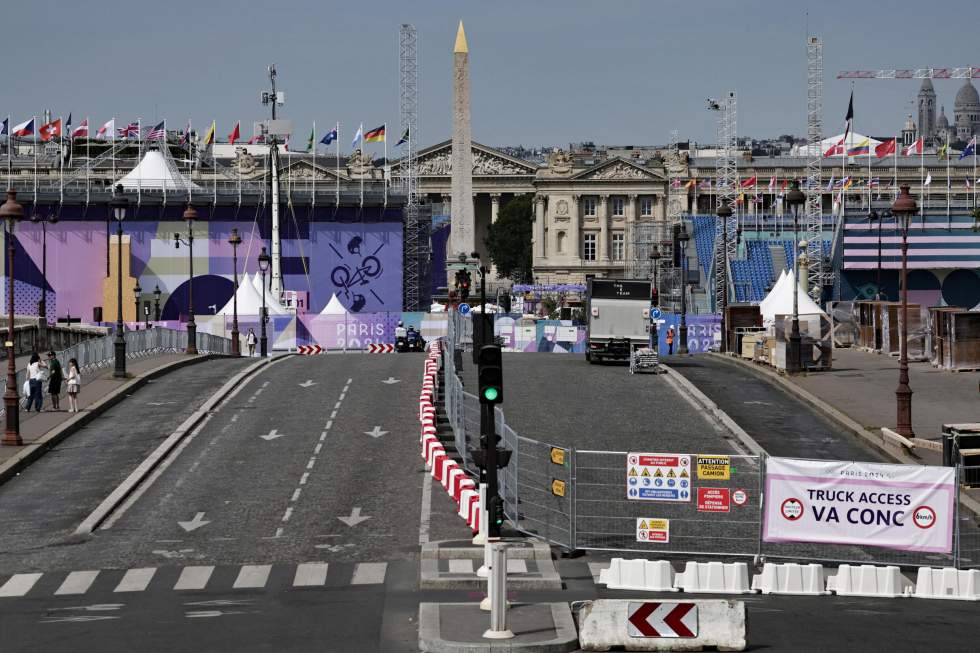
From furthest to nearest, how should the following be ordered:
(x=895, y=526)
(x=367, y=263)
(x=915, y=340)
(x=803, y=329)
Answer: (x=367, y=263)
(x=803, y=329)
(x=915, y=340)
(x=895, y=526)

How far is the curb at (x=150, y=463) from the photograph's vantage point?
1160 inches

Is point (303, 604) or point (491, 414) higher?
point (491, 414)

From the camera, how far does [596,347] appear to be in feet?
191

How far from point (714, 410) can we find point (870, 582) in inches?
827

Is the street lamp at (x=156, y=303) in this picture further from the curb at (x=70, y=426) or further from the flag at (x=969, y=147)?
the curb at (x=70, y=426)

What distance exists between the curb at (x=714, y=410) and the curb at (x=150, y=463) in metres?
13.0

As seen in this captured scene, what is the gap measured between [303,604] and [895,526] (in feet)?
29.6

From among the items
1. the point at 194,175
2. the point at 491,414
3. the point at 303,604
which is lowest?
the point at 303,604

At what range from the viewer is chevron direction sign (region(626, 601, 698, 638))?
18.8 meters

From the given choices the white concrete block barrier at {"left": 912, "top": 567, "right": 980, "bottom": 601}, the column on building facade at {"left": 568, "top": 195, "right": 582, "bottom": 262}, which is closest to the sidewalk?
the white concrete block barrier at {"left": 912, "top": 567, "right": 980, "bottom": 601}

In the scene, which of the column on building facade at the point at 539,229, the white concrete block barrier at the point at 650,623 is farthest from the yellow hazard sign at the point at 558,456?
the column on building facade at the point at 539,229

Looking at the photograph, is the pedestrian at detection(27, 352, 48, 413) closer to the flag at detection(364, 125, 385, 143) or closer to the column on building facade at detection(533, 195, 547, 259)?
the flag at detection(364, 125, 385, 143)

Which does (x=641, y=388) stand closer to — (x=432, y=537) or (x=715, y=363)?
(x=715, y=363)

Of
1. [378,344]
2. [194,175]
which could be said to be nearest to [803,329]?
[378,344]
